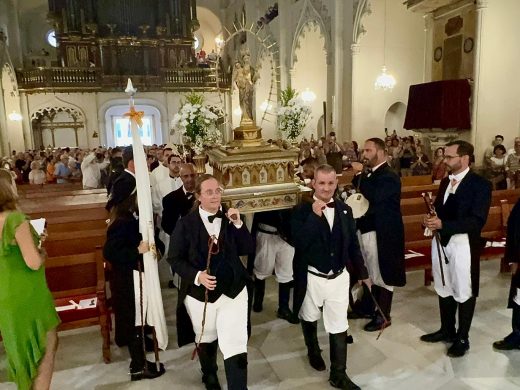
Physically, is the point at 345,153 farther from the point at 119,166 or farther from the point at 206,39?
the point at 206,39

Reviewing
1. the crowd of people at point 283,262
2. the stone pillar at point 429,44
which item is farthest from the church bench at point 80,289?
the stone pillar at point 429,44

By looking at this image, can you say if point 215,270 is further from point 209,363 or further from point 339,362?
point 339,362

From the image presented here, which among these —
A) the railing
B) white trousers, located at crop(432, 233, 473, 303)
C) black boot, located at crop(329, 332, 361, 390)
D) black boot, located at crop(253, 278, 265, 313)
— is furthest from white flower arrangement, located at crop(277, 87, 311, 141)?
the railing

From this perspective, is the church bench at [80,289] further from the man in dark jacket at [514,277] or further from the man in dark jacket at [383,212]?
the man in dark jacket at [514,277]

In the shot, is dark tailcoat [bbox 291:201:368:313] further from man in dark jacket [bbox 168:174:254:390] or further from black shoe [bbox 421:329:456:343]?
black shoe [bbox 421:329:456:343]

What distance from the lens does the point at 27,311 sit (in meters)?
2.97

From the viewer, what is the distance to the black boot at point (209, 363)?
3494mm

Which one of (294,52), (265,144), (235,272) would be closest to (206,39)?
(294,52)

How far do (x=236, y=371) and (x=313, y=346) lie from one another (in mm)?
906

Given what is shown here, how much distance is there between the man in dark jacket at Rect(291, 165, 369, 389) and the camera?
11.5 ft

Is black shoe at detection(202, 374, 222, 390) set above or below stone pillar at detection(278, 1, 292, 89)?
below

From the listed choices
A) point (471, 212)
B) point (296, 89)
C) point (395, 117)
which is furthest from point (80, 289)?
point (296, 89)

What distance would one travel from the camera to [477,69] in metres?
9.02

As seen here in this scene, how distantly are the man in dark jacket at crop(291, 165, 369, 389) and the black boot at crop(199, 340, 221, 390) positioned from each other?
2.54 feet
